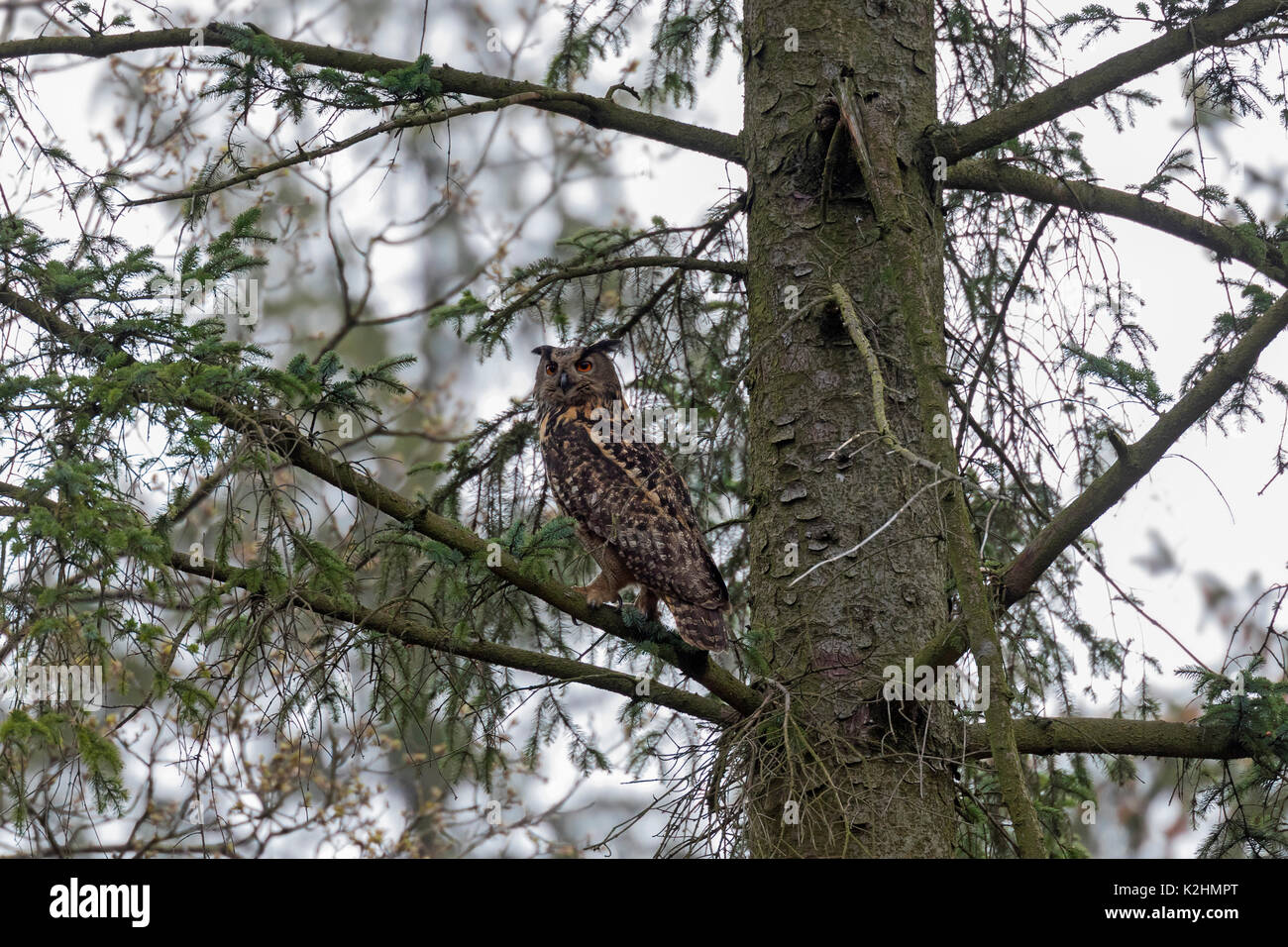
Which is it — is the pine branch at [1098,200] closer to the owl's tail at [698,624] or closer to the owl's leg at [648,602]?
the owl's tail at [698,624]

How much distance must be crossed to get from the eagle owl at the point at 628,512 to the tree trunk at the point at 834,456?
1.41 feet

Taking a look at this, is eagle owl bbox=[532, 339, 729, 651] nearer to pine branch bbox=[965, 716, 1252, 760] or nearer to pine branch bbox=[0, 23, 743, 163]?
pine branch bbox=[0, 23, 743, 163]

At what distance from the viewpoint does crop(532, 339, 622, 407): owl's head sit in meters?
6.13

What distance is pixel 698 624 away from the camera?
16.0 feet

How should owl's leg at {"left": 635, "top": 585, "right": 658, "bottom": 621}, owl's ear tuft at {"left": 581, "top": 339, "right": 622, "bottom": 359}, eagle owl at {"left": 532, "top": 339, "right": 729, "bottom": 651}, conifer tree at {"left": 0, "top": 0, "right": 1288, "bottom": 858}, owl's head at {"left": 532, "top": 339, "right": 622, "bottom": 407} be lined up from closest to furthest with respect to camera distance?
conifer tree at {"left": 0, "top": 0, "right": 1288, "bottom": 858} → eagle owl at {"left": 532, "top": 339, "right": 729, "bottom": 651} → owl's leg at {"left": 635, "top": 585, "right": 658, "bottom": 621} → owl's ear tuft at {"left": 581, "top": 339, "right": 622, "bottom": 359} → owl's head at {"left": 532, "top": 339, "right": 622, "bottom": 407}

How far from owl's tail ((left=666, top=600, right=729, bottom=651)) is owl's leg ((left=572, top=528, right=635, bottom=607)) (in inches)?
11.0

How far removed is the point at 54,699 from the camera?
276 cm

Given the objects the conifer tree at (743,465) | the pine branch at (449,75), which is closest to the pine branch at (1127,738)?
the conifer tree at (743,465)

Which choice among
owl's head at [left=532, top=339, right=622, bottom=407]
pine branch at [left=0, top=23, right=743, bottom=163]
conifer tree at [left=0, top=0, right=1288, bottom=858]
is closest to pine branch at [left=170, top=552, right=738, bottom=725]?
conifer tree at [left=0, top=0, right=1288, bottom=858]
